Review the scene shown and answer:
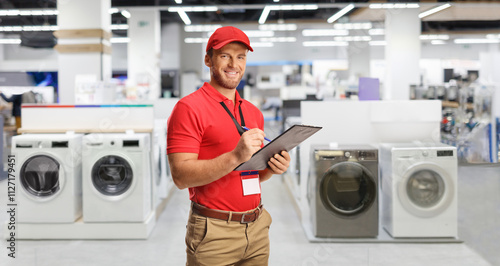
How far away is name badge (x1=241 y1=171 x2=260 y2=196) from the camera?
157cm

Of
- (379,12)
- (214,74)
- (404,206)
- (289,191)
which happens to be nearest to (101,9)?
(289,191)

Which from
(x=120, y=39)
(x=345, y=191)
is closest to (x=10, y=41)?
(x=120, y=39)

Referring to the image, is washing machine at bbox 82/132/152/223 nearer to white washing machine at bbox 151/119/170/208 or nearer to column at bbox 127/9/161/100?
white washing machine at bbox 151/119/170/208

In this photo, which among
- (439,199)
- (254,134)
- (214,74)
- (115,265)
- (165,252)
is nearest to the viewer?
(254,134)

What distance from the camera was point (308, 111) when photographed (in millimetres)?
4332

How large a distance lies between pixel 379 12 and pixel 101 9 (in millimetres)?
8083

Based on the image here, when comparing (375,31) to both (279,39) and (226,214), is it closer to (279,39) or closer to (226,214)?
(279,39)

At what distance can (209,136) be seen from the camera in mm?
1500

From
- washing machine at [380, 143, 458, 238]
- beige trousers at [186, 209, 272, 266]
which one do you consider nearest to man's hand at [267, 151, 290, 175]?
beige trousers at [186, 209, 272, 266]

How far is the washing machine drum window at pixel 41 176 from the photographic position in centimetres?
395

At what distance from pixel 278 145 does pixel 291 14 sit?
12.9 metres

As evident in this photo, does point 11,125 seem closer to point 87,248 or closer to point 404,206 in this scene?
point 87,248

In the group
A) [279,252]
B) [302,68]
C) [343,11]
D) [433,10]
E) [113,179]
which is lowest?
[279,252]

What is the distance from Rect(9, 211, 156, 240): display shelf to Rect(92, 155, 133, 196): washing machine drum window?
11.8 inches
